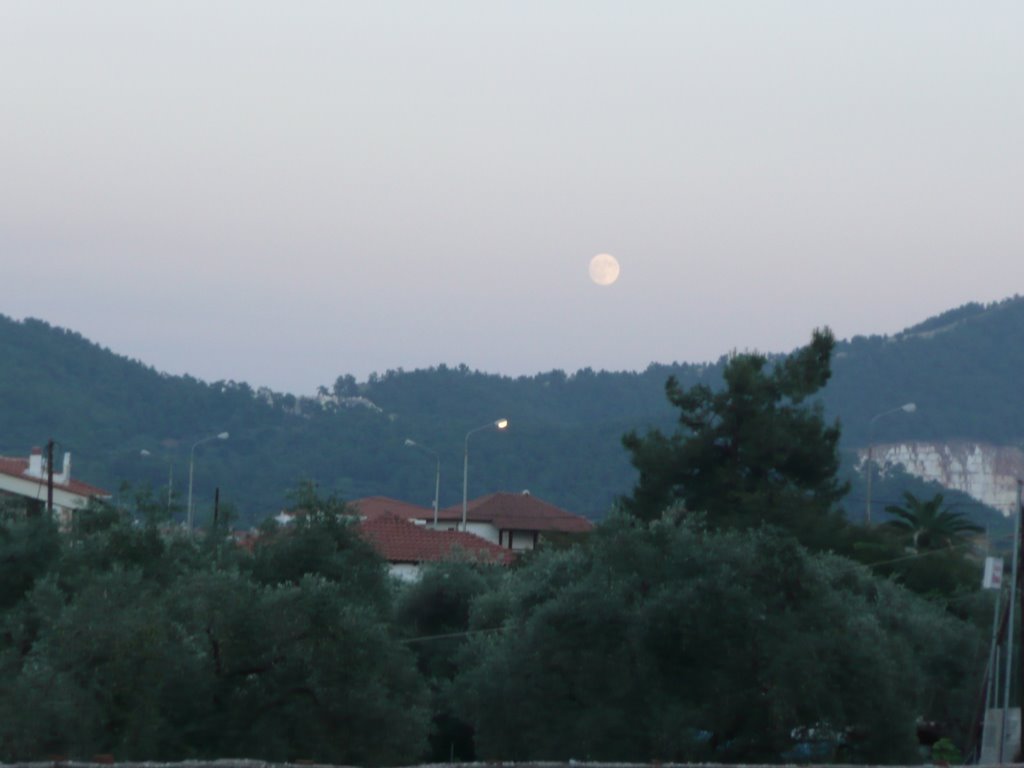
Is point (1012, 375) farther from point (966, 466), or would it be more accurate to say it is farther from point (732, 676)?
point (732, 676)

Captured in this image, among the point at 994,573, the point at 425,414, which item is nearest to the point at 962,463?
the point at 425,414

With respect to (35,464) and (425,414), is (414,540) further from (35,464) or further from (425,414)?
(425,414)

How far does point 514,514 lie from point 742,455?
139 feet

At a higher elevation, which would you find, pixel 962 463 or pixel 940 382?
pixel 940 382

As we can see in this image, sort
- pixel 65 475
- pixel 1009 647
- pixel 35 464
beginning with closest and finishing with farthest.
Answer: pixel 1009 647, pixel 35 464, pixel 65 475

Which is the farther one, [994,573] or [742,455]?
[742,455]

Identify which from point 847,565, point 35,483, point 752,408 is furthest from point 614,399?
point 847,565

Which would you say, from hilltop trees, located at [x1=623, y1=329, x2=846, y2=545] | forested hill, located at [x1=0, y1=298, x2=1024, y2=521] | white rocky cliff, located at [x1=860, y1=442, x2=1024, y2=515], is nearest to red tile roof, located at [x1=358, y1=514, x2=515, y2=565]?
hilltop trees, located at [x1=623, y1=329, x2=846, y2=545]

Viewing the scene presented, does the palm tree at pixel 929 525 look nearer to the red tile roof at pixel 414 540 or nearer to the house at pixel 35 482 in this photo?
→ the red tile roof at pixel 414 540

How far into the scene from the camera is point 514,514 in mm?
88000

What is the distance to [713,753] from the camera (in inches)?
906

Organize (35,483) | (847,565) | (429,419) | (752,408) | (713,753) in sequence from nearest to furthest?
(713,753) → (847,565) → (752,408) → (35,483) → (429,419)

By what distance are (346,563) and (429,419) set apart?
123 meters

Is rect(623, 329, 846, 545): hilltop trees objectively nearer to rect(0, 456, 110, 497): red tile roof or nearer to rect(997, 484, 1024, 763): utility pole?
rect(997, 484, 1024, 763): utility pole
